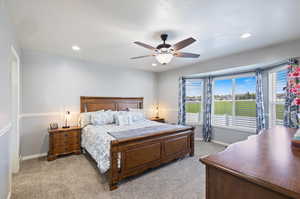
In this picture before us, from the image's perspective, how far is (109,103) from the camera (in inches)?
180

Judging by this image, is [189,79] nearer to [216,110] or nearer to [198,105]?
[198,105]

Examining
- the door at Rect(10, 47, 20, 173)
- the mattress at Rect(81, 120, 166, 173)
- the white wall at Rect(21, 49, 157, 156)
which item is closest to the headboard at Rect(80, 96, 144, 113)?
the white wall at Rect(21, 49, 157, 156)

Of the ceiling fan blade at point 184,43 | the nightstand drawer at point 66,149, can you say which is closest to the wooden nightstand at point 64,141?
the nightstand drawer at point 66,149

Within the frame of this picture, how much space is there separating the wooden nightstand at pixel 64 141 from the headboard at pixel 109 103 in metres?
0.74

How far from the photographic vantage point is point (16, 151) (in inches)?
111

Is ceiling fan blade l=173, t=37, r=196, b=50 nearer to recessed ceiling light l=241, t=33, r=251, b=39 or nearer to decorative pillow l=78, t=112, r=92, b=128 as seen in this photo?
recessed ceiling light l=241, t=33, r=251, b=39

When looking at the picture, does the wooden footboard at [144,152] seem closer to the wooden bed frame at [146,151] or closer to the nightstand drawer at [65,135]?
the wooden bed frame at [146,151]

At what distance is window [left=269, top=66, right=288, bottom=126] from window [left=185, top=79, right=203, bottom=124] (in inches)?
76.7

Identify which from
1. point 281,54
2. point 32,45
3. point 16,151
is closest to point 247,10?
point 281,54

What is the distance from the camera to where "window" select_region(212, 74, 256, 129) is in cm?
406

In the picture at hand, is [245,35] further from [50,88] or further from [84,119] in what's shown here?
[50,88]

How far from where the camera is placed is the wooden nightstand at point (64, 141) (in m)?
3.28

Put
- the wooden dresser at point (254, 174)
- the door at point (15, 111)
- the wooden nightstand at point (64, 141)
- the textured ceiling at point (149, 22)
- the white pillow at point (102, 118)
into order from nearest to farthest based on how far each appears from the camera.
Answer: the wooden dresser at point (254, 174)
the textured ceiling at point (149, 22)
the door at point (15, 111)
the wooden nightstand at point (64, 141)
the white pillow at point (102, 118)

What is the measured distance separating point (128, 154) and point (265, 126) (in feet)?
11.9
